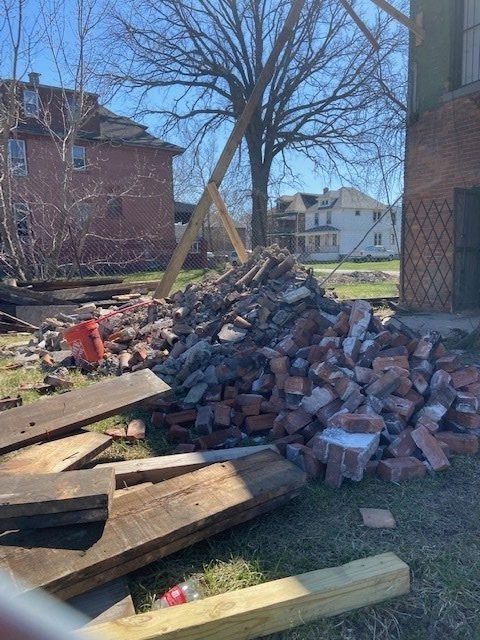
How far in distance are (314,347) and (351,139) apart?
66.3 feet

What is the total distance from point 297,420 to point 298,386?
0.34 m

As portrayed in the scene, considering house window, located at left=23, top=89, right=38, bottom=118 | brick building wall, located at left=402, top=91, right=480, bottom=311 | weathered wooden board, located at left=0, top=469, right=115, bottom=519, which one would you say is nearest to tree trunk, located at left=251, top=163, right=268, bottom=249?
brick building wall, located at left=402, top=91, right=480, bottom=311

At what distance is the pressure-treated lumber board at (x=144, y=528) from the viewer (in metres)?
1.93

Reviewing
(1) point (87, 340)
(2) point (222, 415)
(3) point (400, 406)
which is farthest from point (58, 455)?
(1) point (87, 340)

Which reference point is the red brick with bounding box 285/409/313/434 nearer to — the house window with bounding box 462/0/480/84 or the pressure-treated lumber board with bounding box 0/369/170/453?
the pressure-treated lumber board with bounding box 0/369/170/453

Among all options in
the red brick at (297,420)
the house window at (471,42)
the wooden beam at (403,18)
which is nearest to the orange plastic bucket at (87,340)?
the red brick at (297,420)

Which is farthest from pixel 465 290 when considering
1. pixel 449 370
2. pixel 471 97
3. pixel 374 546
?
pixel 374 546

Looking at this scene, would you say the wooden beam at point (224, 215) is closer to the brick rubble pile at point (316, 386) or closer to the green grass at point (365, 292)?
the brick rubble pile at point (316, 386)

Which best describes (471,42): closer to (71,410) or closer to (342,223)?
(71,410)

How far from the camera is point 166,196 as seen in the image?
75.4 ft

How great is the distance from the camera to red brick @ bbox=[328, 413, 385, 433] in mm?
3172

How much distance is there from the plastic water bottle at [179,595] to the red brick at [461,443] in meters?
2.03

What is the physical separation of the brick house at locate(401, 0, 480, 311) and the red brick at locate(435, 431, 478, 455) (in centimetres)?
571

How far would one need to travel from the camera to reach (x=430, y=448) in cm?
317
